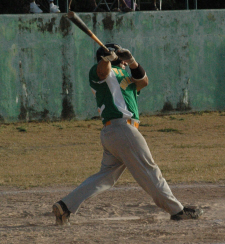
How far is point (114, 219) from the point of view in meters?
5.63

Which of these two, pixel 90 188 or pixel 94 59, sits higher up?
pixel 94 59

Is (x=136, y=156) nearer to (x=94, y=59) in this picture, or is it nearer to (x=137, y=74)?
(x=137, y=74)

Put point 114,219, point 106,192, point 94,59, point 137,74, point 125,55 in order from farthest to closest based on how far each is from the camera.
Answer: point 94,59 < point 106,192 < point 114,219 < point 137,74 < point 125,55

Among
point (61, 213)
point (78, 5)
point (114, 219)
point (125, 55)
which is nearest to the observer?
point (125, 55)

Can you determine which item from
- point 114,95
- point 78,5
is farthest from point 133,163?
point 78,5

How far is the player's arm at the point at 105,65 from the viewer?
4.92 m

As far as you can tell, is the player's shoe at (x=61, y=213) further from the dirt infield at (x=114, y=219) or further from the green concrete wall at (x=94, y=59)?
the green concrete wall at (x=94, y=59)

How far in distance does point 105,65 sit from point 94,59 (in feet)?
33.1

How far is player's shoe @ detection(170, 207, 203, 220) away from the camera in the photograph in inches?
209

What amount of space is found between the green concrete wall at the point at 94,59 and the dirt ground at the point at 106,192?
0.97m

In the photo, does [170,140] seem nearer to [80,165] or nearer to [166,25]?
[80,165]

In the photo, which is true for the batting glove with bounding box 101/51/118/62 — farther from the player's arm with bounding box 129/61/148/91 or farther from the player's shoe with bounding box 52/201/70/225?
the player's shoe with bounding box 52/201/70/225

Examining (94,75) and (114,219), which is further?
(114,219)

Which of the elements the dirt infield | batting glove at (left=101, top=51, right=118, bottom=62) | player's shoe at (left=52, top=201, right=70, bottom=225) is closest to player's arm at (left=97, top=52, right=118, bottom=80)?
batting glove at (left=101, top=51, right=118, bottom=62)
